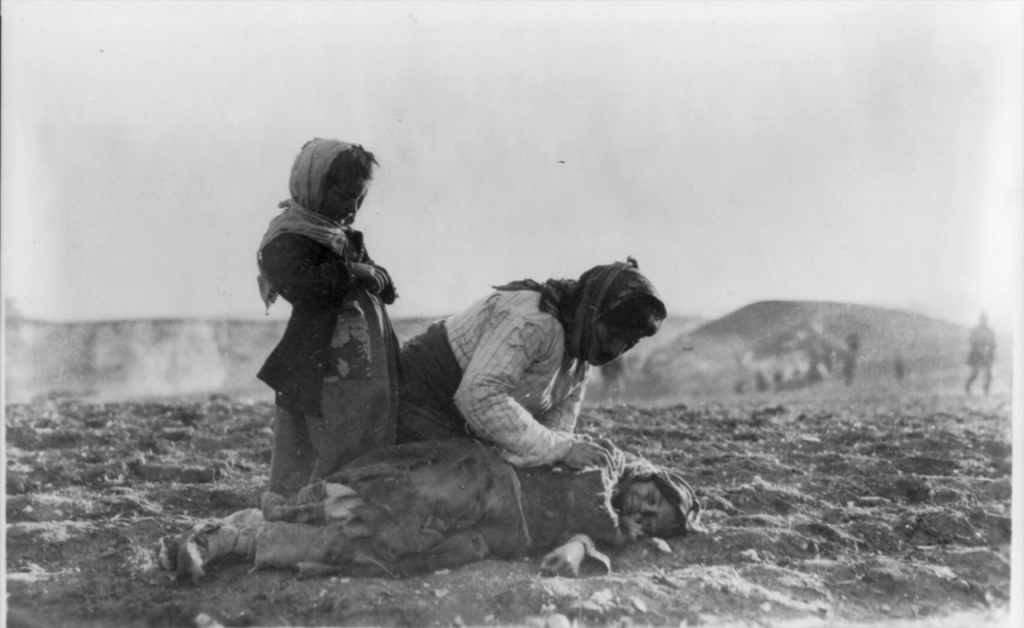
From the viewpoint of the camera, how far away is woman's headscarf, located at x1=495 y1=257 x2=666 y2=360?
476 centimetres

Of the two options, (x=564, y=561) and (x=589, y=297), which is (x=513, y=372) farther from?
(x=564, y=561)

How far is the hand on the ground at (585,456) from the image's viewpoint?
4770 mm

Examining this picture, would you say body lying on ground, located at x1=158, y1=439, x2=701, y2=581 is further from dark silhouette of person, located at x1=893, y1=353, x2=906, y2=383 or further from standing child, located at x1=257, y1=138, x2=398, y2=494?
dark silhouette of person, located at x1=893, y1=353, x2=906, y2=383

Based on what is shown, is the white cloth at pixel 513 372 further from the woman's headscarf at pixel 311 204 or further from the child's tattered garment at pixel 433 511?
the woman's headscarf at pixel 311 204

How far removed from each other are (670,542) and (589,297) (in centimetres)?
117

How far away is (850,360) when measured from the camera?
20.2ft

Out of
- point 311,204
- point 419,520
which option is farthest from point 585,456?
point 311,204

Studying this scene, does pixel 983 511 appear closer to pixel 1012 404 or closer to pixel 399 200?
pixel 1012 404

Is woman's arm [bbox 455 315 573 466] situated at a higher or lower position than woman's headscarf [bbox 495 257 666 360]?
lower


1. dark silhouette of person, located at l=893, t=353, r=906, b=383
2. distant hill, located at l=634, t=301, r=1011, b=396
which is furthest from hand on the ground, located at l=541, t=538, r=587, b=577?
dark silhouette of person, located at l=893, t=353, r=906, b=383

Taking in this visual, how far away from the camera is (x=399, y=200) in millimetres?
5656

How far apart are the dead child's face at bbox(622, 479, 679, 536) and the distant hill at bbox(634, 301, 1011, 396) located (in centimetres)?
147

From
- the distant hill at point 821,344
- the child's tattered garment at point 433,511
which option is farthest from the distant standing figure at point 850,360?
the child's tattered garment at point 433,511

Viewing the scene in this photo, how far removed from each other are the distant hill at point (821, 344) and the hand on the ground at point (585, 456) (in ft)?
5.19
